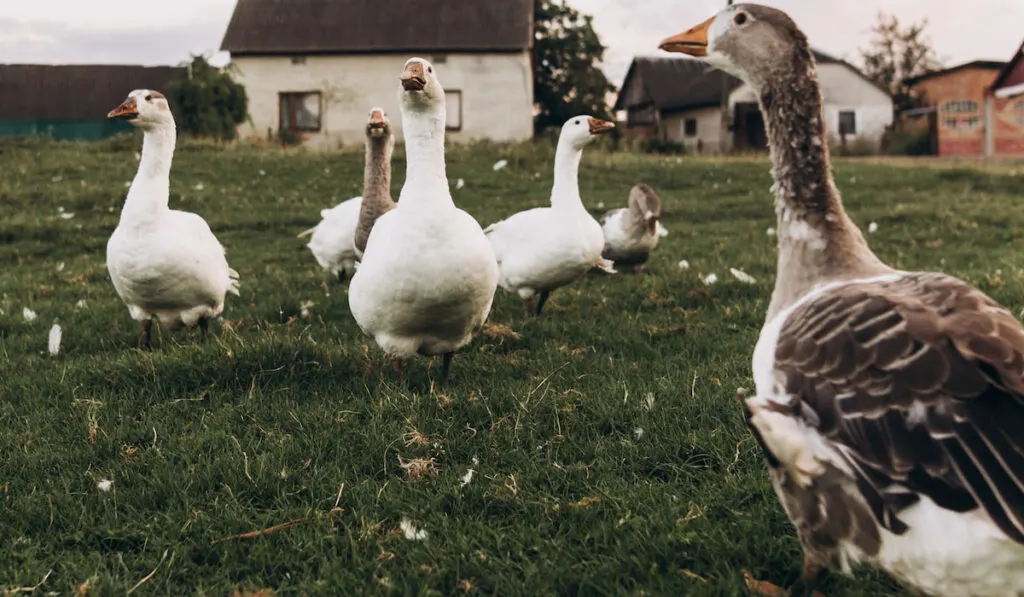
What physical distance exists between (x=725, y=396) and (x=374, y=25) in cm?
3129

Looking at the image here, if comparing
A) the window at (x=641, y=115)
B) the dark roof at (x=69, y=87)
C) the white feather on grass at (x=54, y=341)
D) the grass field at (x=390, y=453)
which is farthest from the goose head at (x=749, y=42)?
the window at (x=641, y=115)

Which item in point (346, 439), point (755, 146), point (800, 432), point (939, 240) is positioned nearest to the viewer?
point (800, 432)

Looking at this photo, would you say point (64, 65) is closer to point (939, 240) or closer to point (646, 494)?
point (939, 240)

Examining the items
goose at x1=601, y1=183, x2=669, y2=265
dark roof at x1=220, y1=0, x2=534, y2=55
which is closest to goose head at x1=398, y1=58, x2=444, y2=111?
goose at x1=601, y1=183, x2=669, y2=265

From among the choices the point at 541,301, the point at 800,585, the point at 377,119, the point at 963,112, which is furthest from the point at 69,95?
the point at 963,112

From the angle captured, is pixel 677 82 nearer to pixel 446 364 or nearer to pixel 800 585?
pixel 446 364

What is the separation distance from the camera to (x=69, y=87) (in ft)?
130

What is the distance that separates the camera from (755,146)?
134 feet

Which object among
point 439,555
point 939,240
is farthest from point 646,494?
point 939,240

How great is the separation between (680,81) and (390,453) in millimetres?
45186

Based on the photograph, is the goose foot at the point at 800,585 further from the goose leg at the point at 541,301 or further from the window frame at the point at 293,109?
the window frame at the point at 293,109

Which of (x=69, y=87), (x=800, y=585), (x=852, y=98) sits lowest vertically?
(x=800, y=585)

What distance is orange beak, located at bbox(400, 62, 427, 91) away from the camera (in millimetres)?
4176

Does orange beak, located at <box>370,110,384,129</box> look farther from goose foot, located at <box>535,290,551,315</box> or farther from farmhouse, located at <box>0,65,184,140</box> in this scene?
farmhouse, located at <box>0,65,184,140</box>
